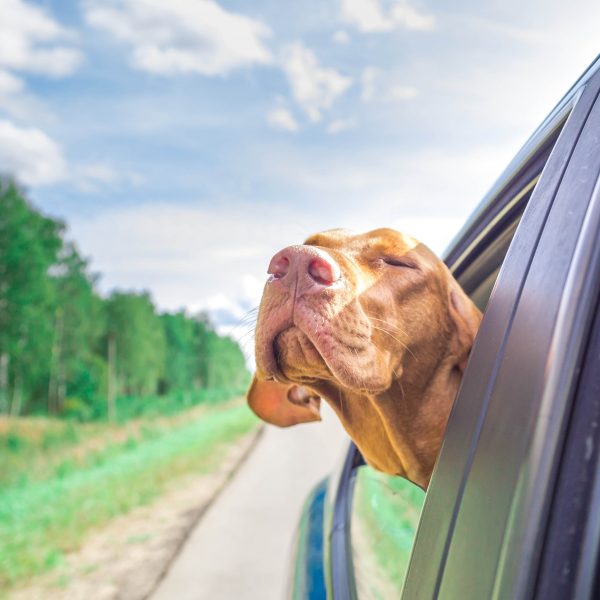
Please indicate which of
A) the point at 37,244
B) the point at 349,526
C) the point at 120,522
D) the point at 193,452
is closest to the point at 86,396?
the point at 37,244

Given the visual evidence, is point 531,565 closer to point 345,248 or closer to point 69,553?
point 345,248

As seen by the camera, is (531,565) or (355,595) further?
(355,595)

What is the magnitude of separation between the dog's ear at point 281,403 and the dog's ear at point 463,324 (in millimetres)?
461

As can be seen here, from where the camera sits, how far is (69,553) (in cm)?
636

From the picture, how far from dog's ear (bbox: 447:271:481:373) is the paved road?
138 centimetres

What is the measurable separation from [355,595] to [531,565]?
3.30 feet

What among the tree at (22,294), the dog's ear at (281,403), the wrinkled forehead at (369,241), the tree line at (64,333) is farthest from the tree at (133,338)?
the wrinkled forehead at (369,241)

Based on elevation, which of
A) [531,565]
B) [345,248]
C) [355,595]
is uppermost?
[345,248]

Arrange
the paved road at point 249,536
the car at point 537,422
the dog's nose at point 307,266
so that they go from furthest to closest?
the paved road at point 249,536 < the dog's nose at point 307,266 < the car at point 537,422

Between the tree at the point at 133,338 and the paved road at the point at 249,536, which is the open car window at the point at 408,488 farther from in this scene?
the tree at the point at 133,338

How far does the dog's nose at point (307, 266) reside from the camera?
1.30 meters

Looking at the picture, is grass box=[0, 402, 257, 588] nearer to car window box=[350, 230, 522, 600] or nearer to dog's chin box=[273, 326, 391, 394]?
car window box=[350, 230, 522, 600]

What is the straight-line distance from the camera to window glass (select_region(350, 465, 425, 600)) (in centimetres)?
148

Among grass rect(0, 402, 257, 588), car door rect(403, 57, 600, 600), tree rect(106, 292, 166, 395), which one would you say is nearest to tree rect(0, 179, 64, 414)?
tree rect(106, 292, 166, 395)
